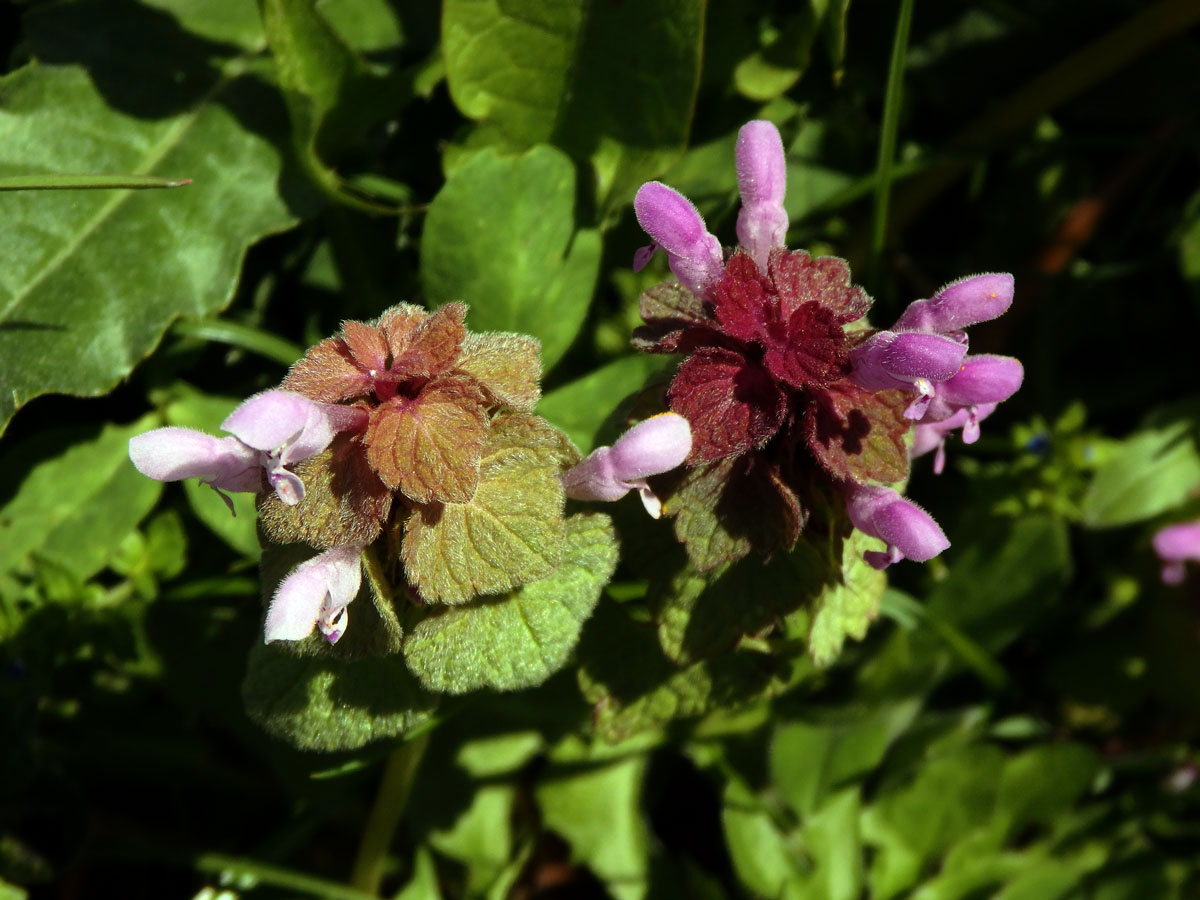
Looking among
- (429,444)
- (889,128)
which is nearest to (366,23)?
(889,128)

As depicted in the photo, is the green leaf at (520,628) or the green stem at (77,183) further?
the green stem at (77,183)

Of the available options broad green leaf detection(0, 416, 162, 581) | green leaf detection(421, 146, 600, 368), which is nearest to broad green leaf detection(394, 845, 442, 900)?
broad green leaf detection(0, 416, 162, 581)

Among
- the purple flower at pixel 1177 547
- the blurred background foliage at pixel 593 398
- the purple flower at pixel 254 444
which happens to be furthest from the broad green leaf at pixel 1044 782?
the purple flower at pixel 254 444

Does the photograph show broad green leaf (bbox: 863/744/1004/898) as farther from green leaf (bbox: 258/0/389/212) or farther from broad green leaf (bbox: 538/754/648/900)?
green leaf (bbox: 258/0/389/212)

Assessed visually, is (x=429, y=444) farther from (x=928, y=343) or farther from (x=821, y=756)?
(x=821, y=756)

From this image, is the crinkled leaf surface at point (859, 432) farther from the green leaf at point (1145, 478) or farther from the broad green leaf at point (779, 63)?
the green leaf at point (1145, 478)
